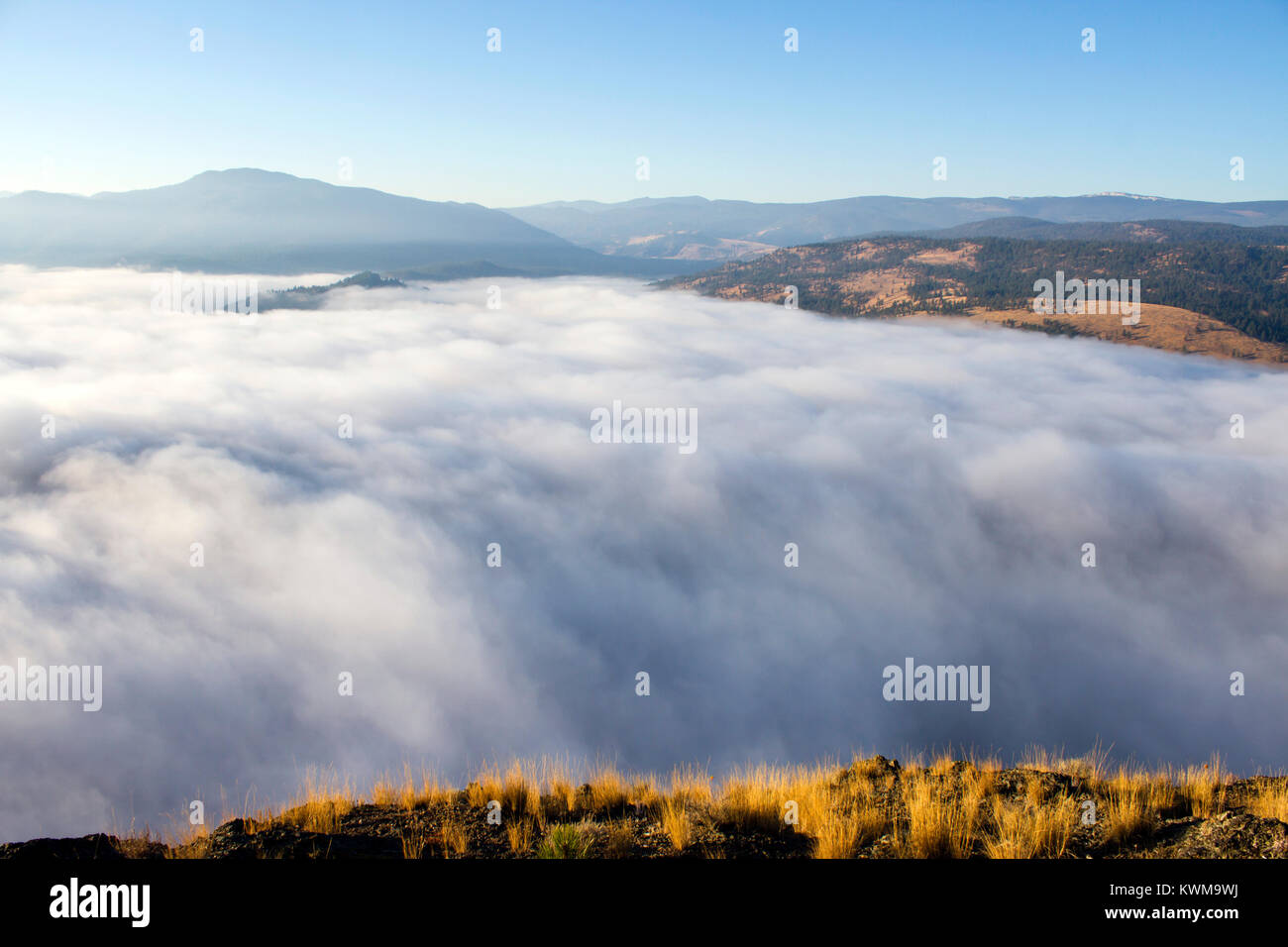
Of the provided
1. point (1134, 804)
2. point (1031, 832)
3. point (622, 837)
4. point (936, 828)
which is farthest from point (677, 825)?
point (1134, 804)

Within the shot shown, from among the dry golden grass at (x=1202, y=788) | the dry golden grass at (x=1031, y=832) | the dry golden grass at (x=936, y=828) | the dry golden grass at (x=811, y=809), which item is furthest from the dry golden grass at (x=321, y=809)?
the dry golden grass at (x=1202, y=788)

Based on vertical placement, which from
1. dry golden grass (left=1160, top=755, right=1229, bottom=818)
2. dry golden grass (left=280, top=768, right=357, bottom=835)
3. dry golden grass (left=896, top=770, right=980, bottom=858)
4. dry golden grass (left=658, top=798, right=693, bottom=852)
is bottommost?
dry golden grass (left=280, top=768, right=357, bottom=835)

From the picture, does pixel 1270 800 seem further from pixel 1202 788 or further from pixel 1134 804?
pixel 1134 804

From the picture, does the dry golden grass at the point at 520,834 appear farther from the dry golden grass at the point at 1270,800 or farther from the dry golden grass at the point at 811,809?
the dry golden grass at the point at 1270,800

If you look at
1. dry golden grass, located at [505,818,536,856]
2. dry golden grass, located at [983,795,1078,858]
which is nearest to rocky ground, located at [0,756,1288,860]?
dry golden grass, located at [505,818,536,856]

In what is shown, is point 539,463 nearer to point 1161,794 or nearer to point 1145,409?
point 1161,794

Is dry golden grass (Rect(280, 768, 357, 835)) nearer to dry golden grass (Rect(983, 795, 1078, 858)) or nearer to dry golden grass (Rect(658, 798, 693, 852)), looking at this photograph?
dry golden grass (Rect(658, 798, 693, 852))
